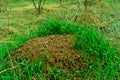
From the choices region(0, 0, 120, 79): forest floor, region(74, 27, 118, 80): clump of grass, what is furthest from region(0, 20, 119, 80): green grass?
region(0, 0, 120, 79): forest floor

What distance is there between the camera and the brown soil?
399 cm

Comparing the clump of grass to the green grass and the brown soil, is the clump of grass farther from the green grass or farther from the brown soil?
the brown soil

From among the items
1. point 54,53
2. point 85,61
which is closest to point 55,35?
point 54,53

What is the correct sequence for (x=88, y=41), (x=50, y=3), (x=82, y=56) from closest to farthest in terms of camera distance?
(x=82, y=56), (x=88, y=41), (x=50, y=3)

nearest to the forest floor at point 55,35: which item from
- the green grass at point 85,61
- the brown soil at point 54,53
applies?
the brown soil at point 54,53

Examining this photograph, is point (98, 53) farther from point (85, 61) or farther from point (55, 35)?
point (55, 35)

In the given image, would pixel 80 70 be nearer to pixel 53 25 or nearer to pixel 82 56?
pixel 82 56

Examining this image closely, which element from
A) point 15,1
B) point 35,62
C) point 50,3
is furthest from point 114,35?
point 15,1

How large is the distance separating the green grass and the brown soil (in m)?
0.07

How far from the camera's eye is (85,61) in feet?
13.5

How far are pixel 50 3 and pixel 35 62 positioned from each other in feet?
25.7

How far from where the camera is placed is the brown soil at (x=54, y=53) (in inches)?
157

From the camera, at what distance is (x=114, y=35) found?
627cm

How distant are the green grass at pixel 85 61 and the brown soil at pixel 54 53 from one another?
0.07 metres
